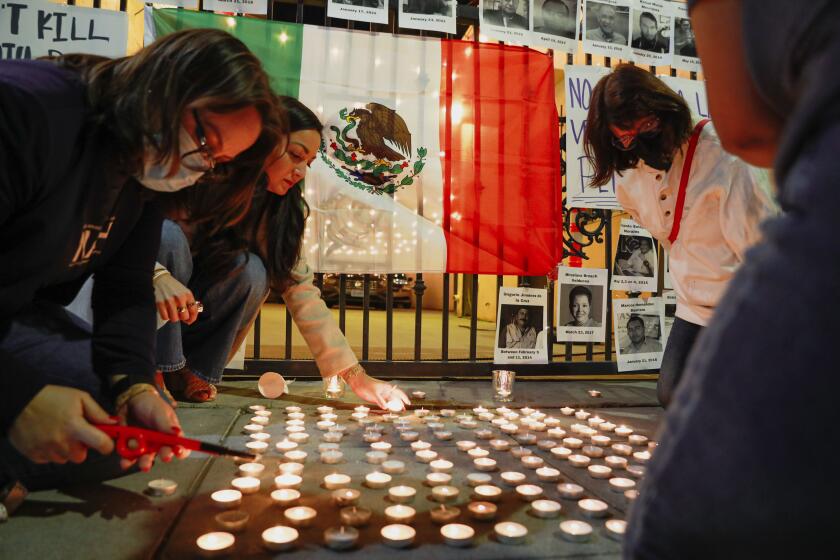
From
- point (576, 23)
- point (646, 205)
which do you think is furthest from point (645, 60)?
point (646, 205)

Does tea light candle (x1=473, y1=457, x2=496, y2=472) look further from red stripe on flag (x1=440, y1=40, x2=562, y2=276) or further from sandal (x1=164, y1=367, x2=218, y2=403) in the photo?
red stripe on flag (x1=440, y1=40, x2=562, y2=276)

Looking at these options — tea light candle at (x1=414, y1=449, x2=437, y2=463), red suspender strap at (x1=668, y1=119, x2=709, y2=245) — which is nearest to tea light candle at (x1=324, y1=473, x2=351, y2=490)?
tea light candle at (x1=414, y1=449, x2=437, y2=463)

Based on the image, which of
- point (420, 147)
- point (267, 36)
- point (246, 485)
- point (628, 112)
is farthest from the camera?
point (420, 147)

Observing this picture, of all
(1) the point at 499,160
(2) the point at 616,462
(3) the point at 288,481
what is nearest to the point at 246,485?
(3) the point at 288,481

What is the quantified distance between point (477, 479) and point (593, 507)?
0.30 meters

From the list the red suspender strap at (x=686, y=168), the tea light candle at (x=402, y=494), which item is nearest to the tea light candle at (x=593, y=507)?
the tea light candle at (x=402, y=494)

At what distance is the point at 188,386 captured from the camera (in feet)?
7.90

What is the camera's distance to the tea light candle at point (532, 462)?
65.8 inches

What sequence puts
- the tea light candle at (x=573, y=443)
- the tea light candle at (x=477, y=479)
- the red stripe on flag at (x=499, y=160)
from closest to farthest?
the tea light candle at (x=477, y=479) → the tea light candle at (x=573, y=443) → the red stripe on flag at (x=499, y=160)

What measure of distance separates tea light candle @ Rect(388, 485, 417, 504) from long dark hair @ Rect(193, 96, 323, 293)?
128 centimetres

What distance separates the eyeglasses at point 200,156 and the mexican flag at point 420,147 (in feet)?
5.66

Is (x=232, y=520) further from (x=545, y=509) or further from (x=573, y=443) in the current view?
(x=573, y=443)

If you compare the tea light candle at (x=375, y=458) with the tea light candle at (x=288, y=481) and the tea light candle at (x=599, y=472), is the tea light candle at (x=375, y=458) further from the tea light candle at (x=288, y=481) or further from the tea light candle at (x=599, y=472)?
the tea light candle at (x=599, y=472)

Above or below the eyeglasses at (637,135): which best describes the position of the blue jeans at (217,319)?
below
